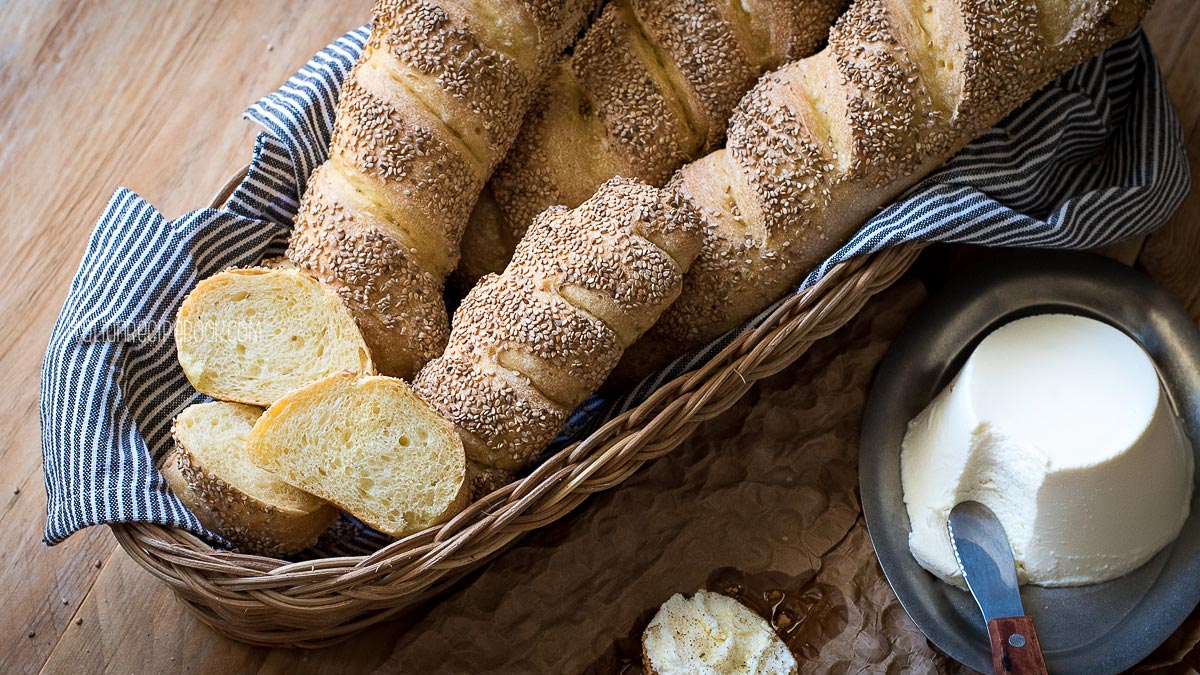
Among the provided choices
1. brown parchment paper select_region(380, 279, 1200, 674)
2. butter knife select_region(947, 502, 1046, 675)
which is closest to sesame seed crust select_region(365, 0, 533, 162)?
brown parchment paper select_region(380, 279, 1200, 674)

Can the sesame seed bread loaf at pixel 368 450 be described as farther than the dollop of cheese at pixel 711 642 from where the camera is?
No

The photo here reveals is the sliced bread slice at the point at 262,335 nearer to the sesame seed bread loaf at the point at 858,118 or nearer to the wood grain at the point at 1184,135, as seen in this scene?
the sesame seed bread loaf at the point at 858,118

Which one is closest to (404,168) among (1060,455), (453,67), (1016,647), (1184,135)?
(453,67)

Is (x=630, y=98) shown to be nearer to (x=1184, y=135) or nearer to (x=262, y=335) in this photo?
(x=262, y=335)

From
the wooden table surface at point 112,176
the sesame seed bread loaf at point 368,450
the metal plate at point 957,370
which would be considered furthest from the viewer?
the wooden table surface at point 112,176

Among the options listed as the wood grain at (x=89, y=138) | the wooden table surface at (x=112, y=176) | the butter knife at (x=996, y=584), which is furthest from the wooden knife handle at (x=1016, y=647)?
the wood grain at (x=89, y=138)

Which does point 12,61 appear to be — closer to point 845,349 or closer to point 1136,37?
point 845,349
